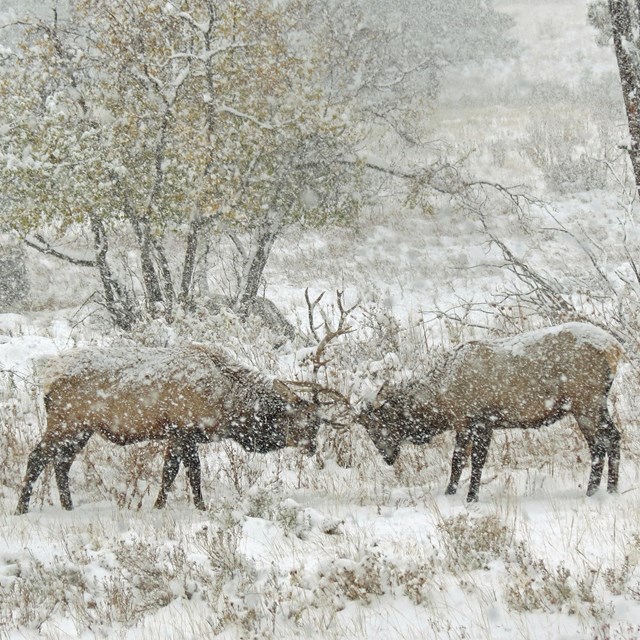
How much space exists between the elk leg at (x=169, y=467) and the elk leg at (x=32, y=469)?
971mm

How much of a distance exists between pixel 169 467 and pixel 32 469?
114 cm

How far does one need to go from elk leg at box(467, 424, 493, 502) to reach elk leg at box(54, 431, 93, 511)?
10.3 feet

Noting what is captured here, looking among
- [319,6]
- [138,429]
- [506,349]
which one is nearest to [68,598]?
[138,429]

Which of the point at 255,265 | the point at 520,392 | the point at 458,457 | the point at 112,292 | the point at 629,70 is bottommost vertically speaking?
the point at 458,457

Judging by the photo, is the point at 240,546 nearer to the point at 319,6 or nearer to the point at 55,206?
the point at 55,206

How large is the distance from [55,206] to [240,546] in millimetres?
7092

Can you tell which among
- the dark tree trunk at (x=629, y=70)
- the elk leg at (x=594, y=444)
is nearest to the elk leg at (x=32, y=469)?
the elk leg at (x=594, y=444)

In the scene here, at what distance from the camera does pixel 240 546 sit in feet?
15.7

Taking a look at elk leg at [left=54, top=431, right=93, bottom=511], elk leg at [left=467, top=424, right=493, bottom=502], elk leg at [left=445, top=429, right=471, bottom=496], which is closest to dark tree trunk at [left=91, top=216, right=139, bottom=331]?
elk leg at [left=54, top=431, right=93, bottom=511]

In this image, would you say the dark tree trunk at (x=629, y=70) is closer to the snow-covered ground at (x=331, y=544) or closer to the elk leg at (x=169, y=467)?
the snow-covered ground at (x=331, y=544)

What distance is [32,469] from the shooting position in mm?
5797

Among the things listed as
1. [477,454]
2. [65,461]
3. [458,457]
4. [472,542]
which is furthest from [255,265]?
[472,542]

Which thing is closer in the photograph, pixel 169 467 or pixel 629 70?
pixel 169 467

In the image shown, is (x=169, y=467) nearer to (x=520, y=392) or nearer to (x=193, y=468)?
(x=193, y=468)
